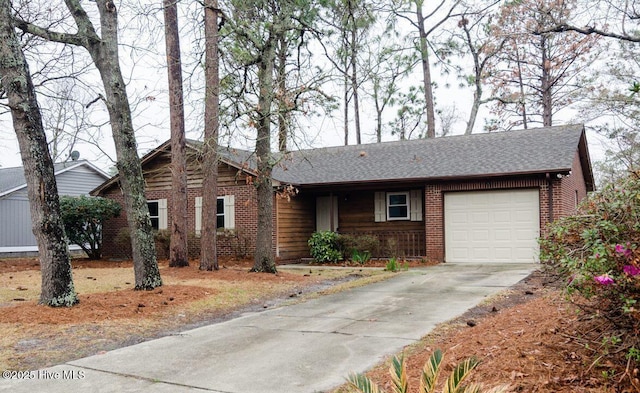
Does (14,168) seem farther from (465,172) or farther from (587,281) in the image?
(587,281)

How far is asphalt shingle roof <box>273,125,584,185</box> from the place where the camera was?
49.0 feet

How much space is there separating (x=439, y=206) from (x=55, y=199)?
11.0 m

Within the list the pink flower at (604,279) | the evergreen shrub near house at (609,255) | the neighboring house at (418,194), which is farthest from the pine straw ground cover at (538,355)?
the neighboring house at (418,194)

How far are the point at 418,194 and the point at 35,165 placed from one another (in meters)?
12.1

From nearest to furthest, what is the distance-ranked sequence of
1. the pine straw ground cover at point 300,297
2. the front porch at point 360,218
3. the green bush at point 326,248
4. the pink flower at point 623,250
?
1. the pink flower at point 623,250
2. the pine straw ground cover at point 300,297
3. the green bush at point 326,248
4. the front porch at point 360,218

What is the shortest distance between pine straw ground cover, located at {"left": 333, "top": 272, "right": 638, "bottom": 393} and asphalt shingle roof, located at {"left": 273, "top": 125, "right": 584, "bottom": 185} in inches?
359

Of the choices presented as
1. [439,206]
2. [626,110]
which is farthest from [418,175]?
[626,110]

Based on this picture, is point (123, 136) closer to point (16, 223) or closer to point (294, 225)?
point (294, 225)

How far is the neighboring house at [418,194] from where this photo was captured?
48.1 ft

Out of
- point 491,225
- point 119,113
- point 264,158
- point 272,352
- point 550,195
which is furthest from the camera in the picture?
point 491,225

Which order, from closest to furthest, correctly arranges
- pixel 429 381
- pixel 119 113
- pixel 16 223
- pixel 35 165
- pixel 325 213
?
pixel 429 381, pixel 35 165, pixel 119 113, pixel 325 213, pixel 16 223

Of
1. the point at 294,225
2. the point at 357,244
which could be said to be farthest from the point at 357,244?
the point at 294,225

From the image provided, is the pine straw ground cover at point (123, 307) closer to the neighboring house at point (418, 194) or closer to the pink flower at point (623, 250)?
the neighboring house at point (418, 194)

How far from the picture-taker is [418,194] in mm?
17031
